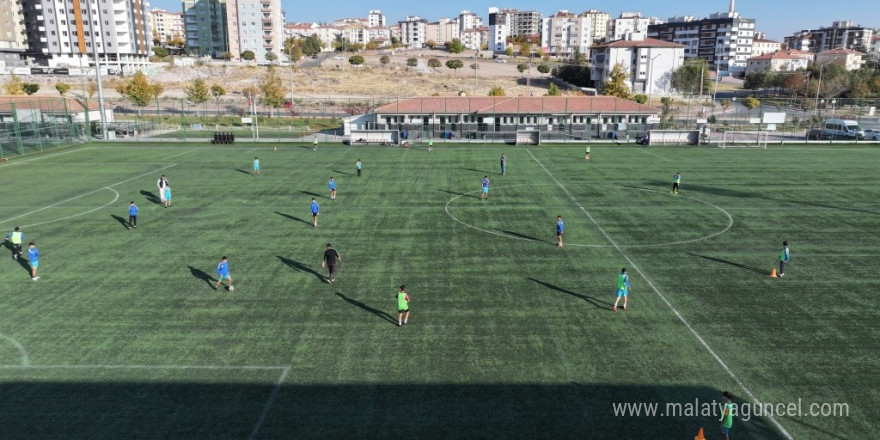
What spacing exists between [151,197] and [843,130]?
71.6 m

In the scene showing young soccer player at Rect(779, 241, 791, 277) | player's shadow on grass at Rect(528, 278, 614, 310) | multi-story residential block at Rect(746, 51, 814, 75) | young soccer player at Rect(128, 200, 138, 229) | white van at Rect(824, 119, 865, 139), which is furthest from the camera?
multi-story residential block at Rect(746, 51, 814, 75)

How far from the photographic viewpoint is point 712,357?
603 inches

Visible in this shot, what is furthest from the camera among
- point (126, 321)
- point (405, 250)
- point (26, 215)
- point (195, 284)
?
point (26, 215)

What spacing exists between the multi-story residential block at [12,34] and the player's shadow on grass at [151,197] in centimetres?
14788

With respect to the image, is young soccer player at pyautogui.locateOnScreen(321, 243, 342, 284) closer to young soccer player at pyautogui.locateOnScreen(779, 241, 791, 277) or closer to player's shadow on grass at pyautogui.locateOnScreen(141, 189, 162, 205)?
young soccer player at pyautogui.locateOnScreen(779, 241, 791, 277)

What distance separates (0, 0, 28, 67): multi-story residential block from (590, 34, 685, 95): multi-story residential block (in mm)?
154222

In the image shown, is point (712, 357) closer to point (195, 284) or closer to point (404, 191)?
point (195, 284)

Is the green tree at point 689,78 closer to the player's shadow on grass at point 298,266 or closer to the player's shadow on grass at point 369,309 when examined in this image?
the player's shadow on grass at point 298,266

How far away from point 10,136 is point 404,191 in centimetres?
4176

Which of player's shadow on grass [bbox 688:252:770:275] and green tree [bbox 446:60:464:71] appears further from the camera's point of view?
green tree [bbox 446:60:464:71]

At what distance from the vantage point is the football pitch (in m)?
13.0

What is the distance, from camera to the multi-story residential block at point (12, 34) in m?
147

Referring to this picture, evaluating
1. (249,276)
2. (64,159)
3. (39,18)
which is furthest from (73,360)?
(39,18)

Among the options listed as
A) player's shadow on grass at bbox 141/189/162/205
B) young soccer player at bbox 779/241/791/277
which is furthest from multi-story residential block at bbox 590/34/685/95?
young soccer player at bbox 779/241/791/277
